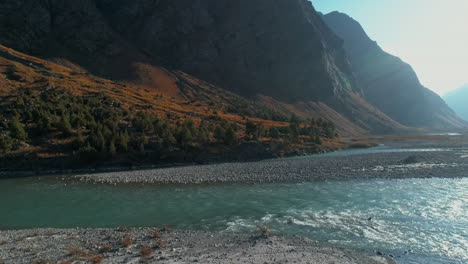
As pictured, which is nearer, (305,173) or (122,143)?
(305,173)

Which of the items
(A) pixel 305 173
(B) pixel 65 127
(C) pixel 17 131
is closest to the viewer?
(A) pixel 305 173

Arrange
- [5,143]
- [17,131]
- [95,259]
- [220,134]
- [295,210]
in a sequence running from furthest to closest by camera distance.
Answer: [220,134]
[17,131]
[5,143]
[295,210]
[95,259]

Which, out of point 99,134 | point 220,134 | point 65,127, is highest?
point 65,127

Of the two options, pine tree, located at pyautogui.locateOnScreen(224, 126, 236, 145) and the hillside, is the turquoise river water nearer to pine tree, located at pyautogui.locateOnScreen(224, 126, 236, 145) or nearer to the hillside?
the hillside

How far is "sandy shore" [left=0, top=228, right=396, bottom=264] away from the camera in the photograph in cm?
1680

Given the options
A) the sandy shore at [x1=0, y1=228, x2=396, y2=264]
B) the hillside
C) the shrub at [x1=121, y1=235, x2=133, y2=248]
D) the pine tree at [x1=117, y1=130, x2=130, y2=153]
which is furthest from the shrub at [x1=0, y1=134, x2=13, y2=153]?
the shrub at [x1=121, y1=235, x2=133, y2=248]

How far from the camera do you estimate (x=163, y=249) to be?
1839 cm

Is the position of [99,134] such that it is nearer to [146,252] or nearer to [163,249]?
[163,249]

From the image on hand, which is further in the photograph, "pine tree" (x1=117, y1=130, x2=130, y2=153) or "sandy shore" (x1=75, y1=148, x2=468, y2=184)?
"pine tree" (x1=117, y1=130, x2=130, y2=153)

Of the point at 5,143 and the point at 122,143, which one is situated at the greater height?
the point at 5,143

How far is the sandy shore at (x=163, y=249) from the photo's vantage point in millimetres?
16797

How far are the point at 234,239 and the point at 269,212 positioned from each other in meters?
7.70

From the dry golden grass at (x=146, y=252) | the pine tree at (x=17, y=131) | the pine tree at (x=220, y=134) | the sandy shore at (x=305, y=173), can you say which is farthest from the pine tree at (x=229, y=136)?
the dry golden grass at (x=146, y=252)

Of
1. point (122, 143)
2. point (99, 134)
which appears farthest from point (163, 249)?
point (99, 134)
